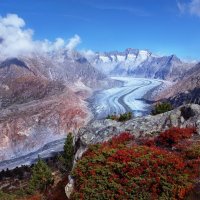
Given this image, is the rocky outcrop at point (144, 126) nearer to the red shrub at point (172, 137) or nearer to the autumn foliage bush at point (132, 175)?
the red shrub at point (172, 137)

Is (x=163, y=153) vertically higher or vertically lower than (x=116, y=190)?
higher

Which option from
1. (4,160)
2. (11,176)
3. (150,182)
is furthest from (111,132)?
(4,160)


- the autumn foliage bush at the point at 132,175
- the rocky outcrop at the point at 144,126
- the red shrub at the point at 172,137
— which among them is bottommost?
the autumn foliage bush at the point at 132,175

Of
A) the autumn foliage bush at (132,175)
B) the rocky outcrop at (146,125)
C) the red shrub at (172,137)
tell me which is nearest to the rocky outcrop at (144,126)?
the rocky outcrop at (146,125)

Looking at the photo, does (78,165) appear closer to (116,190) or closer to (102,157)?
(102,157)

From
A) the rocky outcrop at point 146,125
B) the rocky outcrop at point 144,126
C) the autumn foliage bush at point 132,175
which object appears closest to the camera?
the autumn foliage bush at point 132,175

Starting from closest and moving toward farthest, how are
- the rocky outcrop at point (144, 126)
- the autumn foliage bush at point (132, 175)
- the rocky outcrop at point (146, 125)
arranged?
1. the autumn foliage bush at point (132, 175)
2. the rocky outcrop at point (144, 126)
3. the rocky outcrop at point (146, 125)

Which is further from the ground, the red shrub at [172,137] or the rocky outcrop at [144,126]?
the rocky outcrop at [144,126]

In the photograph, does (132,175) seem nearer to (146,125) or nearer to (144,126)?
(144,126)

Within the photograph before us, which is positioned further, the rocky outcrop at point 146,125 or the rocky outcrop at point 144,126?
the rocky outcrop at point 146,125
